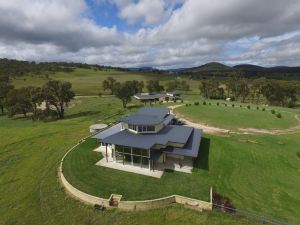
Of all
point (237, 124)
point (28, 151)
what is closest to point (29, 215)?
point (28, 151)

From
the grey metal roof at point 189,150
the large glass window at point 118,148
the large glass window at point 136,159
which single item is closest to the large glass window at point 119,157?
the large glass window at point 118,148

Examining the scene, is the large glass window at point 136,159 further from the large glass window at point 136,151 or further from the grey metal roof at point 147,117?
the grey metal roof at point 147,117

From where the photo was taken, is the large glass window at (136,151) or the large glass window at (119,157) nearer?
the large glass window at (136,151)

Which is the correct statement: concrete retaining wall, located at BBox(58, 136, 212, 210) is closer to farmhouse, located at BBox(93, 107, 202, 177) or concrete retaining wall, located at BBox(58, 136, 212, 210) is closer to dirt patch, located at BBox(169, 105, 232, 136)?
farmhouse, located at BBox(93, 107, 202, 177)

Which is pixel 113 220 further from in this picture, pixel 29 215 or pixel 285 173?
pixel 285 173

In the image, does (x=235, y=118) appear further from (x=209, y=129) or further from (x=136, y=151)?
(x=136, y=151)

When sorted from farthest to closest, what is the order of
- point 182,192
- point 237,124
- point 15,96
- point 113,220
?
point 15,96
point 237,124
point 182,192
point 113,220

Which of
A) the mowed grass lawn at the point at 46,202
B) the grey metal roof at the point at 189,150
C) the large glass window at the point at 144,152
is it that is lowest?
the mowed grass lawn at the point at 46,202
